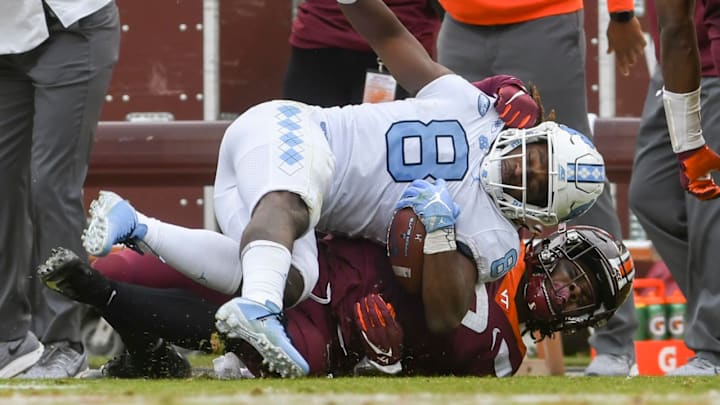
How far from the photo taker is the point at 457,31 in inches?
218

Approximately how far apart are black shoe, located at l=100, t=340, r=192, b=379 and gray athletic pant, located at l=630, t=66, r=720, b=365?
1750 millimetres

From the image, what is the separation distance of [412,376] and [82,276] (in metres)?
1.02

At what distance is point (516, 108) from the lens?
4586 mm

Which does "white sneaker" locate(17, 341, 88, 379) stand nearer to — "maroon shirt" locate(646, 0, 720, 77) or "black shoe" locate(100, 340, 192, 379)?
"black shoe" locate(100, 340, 192, 379)

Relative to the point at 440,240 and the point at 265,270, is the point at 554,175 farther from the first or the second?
the point at 265,270

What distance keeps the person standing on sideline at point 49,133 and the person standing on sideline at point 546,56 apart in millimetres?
1279

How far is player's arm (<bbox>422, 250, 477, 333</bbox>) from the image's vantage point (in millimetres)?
4164

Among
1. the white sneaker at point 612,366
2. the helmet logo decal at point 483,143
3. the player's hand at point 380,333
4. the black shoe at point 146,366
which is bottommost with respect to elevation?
the white sneaker at point 612,366

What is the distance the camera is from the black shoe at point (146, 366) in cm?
446

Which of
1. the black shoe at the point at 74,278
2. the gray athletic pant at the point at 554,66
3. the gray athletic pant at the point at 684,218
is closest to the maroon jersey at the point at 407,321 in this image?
the black shoe at the point at 74,278

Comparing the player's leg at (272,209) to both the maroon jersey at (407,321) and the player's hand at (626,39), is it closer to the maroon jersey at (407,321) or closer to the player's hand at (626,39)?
the maroon jersey at (407,321)

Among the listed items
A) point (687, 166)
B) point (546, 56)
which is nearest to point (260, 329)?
point (687, 166)

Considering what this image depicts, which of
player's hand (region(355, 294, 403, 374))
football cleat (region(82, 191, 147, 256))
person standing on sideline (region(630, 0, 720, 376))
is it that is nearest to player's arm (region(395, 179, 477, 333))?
player's hand (region(355, 294, 403, 374))

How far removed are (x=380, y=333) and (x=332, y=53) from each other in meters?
1.89
